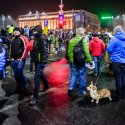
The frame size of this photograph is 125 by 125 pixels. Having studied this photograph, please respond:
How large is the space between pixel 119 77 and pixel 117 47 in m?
0.81

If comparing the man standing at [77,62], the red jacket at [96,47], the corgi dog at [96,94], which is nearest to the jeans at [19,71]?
the man standing at [77,62]

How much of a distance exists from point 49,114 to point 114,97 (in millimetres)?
2436

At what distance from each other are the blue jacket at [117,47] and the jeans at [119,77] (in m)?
0.14

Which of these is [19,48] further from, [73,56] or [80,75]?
[80,75]

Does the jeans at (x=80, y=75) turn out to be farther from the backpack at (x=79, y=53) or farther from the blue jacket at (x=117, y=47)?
the blue jacket at (x=117, y=47)

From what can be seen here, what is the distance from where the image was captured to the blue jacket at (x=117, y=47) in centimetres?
895

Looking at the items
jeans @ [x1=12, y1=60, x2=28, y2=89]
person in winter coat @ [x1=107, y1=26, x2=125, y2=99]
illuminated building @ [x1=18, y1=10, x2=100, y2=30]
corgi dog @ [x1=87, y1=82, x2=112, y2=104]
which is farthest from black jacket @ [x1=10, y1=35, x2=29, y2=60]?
illuminated building @ [x1=18, y1=10, x2=100, y2=30]

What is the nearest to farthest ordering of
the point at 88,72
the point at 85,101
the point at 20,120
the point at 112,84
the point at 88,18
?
1. the point at 20,120
2. the point at 85,101
3. the point at 112,84
4. the point at 88,72
5. the point at 88,18

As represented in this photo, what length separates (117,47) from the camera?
902 cm

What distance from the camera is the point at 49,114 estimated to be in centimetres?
759

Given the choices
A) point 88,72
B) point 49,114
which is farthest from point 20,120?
point 88,72

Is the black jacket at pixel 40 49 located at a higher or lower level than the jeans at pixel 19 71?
higher

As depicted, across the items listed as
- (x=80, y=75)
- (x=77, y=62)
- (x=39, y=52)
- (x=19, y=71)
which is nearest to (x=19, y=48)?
(x=19, y=71)

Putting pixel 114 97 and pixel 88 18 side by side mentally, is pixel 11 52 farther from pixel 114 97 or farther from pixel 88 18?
pixel 88 18
